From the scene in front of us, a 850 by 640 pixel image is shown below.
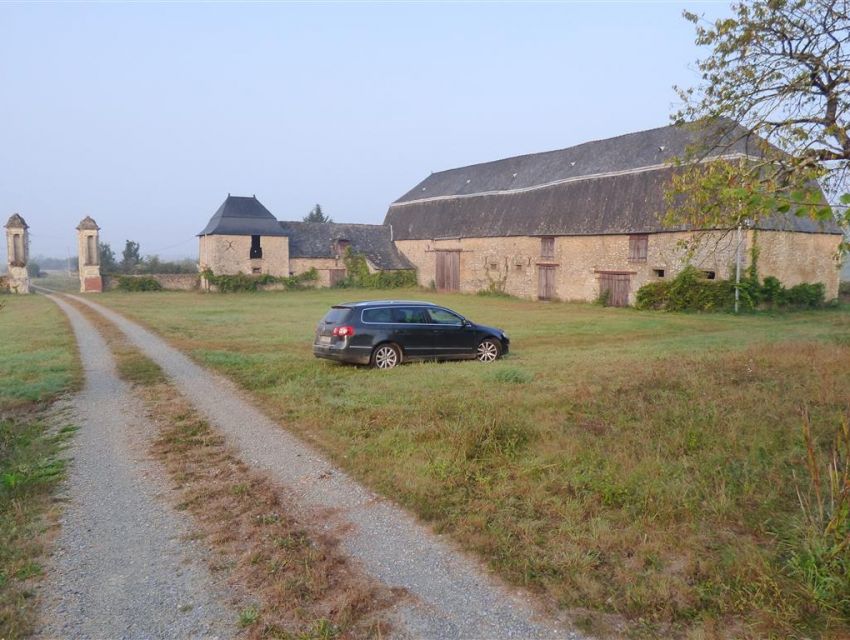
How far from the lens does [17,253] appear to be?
44812 millimetres

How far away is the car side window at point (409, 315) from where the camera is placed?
13.3 meters

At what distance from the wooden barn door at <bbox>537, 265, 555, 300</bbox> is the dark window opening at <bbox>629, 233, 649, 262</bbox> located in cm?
585

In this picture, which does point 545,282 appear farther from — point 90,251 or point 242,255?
point 90,251

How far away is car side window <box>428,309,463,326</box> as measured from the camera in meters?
13.8

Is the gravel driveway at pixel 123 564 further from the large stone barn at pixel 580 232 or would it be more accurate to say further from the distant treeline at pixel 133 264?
the distant treeline at pixel 133 264

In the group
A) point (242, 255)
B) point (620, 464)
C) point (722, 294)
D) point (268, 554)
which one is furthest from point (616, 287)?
point (268, 554)

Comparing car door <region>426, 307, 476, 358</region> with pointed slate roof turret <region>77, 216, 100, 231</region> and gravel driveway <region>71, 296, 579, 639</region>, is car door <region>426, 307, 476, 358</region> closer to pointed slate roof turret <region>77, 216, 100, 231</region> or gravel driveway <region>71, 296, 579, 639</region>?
gravel driveway <region>71, 296, 579, 639</region>

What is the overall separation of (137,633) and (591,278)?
104 ft

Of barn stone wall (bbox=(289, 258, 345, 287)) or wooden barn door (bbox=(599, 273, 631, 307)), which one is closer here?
wooden barn door (bbox=(599, 273, 631, 307))

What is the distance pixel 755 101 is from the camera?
35.6 ft

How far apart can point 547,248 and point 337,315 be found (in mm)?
25159

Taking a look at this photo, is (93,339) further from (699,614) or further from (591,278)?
(591,278)

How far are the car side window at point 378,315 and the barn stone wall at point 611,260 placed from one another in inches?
475

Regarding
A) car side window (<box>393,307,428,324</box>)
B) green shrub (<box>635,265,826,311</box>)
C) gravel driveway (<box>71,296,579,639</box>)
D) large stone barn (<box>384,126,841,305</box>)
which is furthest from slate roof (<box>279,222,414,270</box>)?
gravel driveway (<box>71,296,579,639</box>)
